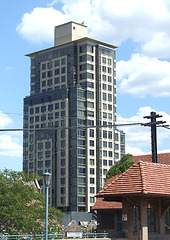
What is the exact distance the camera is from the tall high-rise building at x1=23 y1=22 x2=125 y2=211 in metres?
133

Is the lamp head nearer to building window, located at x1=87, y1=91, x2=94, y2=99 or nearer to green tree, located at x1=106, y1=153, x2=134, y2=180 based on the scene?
green tree, located at x1=106, y1=153, x2=134, y2=180

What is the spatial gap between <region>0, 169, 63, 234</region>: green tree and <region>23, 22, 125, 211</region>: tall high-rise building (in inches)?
3695

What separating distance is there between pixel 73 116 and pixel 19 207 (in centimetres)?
10229

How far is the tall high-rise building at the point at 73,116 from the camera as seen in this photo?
438ft

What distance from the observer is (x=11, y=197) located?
34625mm

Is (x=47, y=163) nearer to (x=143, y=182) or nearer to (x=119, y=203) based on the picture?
(x=119, y=203)

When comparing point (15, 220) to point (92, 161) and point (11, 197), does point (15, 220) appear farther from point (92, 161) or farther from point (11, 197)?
point (92, 161)

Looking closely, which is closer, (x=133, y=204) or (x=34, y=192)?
(x=133, y=204)

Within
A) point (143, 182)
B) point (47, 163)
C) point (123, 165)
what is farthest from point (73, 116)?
point (143, 182)

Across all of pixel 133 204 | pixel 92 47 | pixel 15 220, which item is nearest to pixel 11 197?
pixel 15 220

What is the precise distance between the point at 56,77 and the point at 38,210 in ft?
358

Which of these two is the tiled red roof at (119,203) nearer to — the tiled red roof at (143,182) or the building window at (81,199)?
the tiled red roof at (143,182)

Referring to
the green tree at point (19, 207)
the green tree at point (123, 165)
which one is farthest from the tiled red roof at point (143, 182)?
the green tree at point (123, 165)

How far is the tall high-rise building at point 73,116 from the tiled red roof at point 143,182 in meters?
97.7
